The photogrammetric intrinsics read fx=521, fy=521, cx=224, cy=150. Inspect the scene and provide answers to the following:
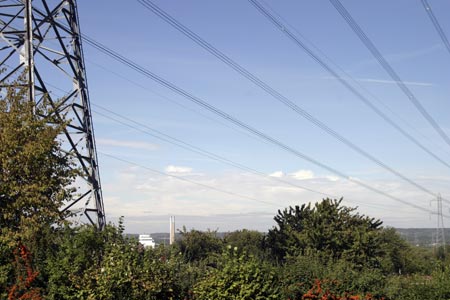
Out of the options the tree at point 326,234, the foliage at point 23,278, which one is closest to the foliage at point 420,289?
the foliage at point 23,278

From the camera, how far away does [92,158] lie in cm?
2034

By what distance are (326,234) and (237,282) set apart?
23.8 m

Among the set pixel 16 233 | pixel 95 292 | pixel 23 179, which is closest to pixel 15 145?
pixel 23 179

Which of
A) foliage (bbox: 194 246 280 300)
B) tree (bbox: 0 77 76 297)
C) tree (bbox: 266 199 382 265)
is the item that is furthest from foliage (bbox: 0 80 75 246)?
tree (bbox: 266 199 382 265)

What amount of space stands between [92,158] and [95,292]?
8.90m

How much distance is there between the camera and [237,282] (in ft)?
41.0

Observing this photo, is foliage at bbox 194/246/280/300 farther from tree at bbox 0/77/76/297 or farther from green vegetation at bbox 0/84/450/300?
tree at bbox 0/77/76/297

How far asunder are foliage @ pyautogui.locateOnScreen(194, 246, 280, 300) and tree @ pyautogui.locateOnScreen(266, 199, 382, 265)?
20.6 m

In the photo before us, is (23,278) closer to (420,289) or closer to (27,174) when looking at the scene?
(27,174)

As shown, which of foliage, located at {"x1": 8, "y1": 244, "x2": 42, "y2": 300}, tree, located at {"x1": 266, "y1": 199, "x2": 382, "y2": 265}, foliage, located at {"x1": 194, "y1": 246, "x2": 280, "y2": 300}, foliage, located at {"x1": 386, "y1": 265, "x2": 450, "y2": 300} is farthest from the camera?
tree, located at {"x1": 266, "y1": 199, "x2": 382, "y2": 265}

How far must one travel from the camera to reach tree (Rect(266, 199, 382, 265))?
115ft

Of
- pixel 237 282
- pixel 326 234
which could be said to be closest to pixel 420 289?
pixel 237 282

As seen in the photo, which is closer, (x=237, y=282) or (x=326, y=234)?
(x=237, y=282)

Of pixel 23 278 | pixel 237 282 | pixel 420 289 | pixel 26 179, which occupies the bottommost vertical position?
pixel 420 289
